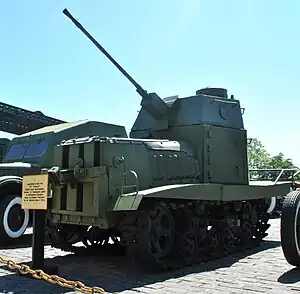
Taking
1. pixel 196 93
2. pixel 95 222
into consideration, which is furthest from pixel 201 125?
pixel 95 222

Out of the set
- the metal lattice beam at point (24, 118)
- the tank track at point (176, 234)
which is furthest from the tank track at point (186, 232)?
the metal lattice beam at point (24, 118)

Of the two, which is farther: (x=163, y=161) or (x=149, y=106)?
(x=149, y=106)

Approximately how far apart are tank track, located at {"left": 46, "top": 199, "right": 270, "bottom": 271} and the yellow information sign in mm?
1154

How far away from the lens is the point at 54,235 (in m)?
7.75

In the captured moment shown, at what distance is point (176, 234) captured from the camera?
24.1 ft

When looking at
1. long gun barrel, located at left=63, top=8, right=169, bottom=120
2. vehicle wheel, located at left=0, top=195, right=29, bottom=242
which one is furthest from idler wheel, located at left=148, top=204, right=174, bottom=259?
vehicle wheel, located at left=0, top=195, right=29, bottom=242

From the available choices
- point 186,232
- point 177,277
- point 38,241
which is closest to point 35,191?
point 38,241

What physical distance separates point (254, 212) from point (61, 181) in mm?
4526

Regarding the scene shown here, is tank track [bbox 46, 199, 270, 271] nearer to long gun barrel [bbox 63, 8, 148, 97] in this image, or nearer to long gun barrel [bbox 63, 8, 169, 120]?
long gun barrel [bbox 63, 8, 169, 120]

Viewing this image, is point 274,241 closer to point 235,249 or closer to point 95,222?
point 235,249

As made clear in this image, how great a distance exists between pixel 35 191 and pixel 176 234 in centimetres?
234

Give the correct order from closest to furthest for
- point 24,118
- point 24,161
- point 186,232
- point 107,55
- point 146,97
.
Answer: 1. point 186,232
2. point 107,55
3. point 146,97
4. point 24,161
5. point 24,118

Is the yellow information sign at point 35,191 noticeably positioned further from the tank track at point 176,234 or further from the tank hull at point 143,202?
the tank track at point 176,234

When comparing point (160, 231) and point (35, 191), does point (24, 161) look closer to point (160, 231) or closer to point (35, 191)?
point (35, 191)
